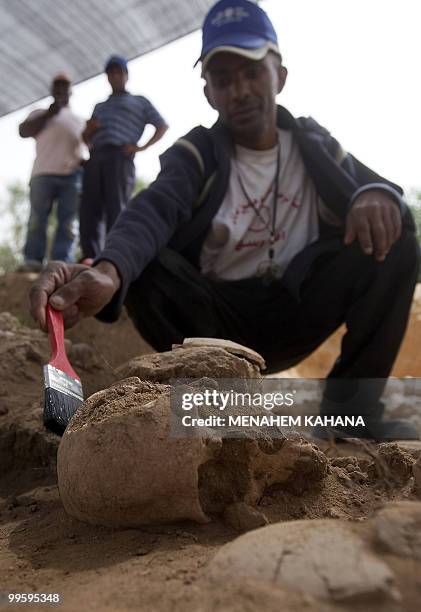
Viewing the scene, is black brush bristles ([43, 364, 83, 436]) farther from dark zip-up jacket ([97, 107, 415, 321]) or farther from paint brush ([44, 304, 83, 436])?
dark zip-up jacket ([97, 107, 415, 321])

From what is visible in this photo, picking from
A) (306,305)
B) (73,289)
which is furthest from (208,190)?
(73,289)

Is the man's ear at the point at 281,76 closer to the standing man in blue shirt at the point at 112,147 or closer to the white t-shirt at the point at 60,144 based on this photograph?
the standing man in blue shirt at the point at 112,147

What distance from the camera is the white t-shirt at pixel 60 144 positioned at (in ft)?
14.2

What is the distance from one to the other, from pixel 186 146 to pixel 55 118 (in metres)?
2.29

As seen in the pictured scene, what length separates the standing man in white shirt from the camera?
432 cm

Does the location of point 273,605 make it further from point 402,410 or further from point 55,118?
point 55,118

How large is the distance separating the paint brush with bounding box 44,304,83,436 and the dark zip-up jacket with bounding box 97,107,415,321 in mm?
531

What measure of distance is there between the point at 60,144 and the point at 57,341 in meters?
3.13

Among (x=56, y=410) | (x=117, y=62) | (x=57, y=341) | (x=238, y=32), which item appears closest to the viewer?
(x=56, y=410)

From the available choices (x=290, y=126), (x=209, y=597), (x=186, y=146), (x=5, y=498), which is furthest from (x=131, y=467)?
(x=290, y=126)

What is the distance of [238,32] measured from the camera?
95.2 inches

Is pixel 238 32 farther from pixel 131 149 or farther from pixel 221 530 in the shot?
pixel 221 530

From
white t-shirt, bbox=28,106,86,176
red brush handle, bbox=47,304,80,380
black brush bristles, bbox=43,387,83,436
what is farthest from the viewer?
white t-shirt, bbox=28,106,86,176

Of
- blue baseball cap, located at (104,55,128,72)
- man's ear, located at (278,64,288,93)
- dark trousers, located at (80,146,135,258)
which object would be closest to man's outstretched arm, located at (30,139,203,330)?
man's ear, located at (278,64,288,93)
